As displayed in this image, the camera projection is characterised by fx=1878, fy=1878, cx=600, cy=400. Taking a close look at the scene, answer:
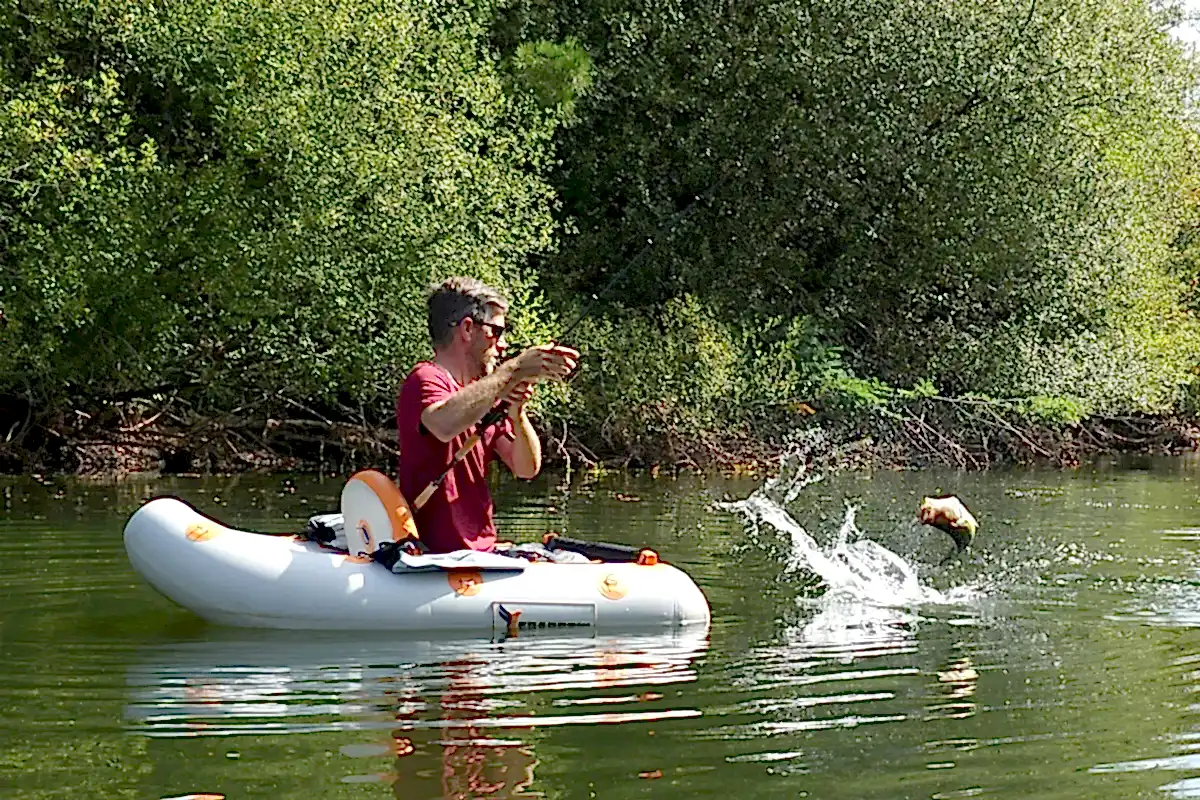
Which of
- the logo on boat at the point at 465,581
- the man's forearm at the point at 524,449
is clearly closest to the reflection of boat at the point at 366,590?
the logo on boat at the point at 465,581

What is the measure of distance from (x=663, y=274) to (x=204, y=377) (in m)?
6.42

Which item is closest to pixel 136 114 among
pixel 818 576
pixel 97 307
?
pixel 97 307

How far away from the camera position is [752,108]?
20328mm

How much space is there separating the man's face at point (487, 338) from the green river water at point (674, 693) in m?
1.00

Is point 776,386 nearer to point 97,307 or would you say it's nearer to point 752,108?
point 752,108

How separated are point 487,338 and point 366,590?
38.9 inches

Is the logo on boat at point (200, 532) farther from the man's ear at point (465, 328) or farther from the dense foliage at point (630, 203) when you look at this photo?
the dense foliage at point (630, 203)

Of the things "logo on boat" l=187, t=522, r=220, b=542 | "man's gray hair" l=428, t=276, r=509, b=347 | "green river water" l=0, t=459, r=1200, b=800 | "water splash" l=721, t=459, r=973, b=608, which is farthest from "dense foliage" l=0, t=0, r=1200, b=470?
"man's gray hair" l=428, t=276, r=509, b=347

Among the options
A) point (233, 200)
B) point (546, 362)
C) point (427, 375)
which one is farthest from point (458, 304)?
point (233, 200)

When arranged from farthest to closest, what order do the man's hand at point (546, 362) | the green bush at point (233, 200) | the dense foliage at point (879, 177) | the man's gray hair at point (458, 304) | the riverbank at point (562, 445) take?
the dense foliage at point (879, 177)
the riverbank at point (562, 445)
the green bush at point (233, 200)
the man's gray hair at point (458, 304)
the man's hand at point (546, 362)

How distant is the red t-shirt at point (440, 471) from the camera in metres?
6.52

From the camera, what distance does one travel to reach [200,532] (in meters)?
6.70

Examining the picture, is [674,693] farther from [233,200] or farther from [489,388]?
[233,200]

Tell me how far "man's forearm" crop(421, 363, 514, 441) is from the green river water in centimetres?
73
